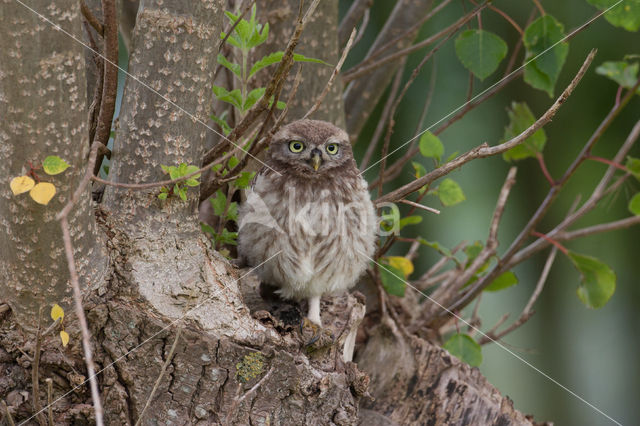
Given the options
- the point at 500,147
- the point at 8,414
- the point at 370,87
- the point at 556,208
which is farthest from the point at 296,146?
the point at 556,208

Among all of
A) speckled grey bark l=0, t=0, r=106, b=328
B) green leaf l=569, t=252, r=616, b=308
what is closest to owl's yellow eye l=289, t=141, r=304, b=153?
speckled grey bark l=0, t=0, r=106, b=328

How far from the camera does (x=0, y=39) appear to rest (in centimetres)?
127

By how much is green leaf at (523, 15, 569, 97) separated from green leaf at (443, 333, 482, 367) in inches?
35.8

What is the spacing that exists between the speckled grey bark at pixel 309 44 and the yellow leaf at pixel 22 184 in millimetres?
1284

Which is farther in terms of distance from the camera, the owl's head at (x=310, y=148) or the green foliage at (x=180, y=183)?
the owl's head at (x=310, y=148)

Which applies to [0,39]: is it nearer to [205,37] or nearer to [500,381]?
[205,37]

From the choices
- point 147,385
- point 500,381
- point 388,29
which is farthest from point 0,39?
point 500,381

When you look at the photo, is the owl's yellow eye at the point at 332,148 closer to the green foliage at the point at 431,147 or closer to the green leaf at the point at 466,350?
the green foliage at the point at 431,147

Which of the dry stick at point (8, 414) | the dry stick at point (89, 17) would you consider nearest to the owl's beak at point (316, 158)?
the dry stick at point (89, 17)

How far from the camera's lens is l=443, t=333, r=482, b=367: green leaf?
2.38m

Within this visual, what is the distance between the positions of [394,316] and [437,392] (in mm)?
325

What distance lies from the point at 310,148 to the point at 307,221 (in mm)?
237

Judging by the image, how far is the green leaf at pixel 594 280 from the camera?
2.46 m

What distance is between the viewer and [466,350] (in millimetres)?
2383
